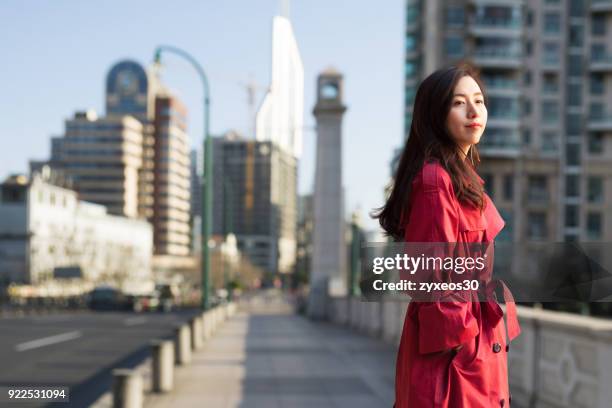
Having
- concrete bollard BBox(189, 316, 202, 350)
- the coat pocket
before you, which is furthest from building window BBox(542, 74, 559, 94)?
the coat pocket

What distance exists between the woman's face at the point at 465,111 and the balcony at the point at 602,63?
212 ft

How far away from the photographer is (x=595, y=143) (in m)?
63.3

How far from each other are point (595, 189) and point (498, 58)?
12.4m

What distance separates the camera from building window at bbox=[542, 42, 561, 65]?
63.5 metres

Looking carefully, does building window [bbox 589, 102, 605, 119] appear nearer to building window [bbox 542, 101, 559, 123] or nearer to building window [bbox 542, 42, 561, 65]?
building window [bbox 542, 101, 559, 123]

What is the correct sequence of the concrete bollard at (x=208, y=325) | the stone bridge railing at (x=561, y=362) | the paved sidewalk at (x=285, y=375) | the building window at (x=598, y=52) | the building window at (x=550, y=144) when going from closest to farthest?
1. the stone bridge railing at (x=561, y=362)
2. the paved sidewalk at (x=285, y=375)
3. the concrete bollard at (x=208, y=325)
4. the building window at (x=598, y=52)
5. the building window at (x=550, y=144)

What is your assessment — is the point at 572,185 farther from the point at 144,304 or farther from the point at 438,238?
the point at 438,238

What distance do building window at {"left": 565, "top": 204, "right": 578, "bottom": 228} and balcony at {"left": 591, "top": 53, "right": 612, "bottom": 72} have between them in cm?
1065

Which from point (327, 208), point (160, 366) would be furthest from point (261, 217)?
point (160, 366)

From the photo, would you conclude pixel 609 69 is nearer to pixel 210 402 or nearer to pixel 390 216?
pixel 210 402

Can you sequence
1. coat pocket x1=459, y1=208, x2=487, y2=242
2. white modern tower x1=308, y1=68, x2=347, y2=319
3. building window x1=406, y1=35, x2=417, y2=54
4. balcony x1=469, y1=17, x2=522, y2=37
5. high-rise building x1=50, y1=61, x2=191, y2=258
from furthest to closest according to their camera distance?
1. building window x1=406, y1=35, x2=417, y2=54
2. high-rise building x1=50, y1=61, x2=191, y2=258
3. balcony x1=469, y1=17, x2=522, y2=37
4. white modern tower x1=308, y1=68, x2=347, y2=319
5. coat pocket x1=459, y1=208, x2=487, y2=242

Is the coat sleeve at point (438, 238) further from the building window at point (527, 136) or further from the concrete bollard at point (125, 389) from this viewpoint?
the building window at point (527, 136)

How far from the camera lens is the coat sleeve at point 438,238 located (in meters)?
2.30

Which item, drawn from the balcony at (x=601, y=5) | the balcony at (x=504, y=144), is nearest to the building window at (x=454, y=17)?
the balcony at (x=504, y=144)
